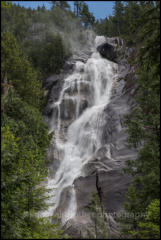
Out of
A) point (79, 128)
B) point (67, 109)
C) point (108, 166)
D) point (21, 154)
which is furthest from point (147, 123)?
point (67, 109)

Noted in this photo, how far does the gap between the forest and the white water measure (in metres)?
1.91

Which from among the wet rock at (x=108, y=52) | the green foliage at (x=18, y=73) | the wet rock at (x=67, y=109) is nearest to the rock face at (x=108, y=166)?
the wet rock at (x=67, y=109)

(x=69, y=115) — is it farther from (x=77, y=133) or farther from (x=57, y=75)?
(x=57, y=75)

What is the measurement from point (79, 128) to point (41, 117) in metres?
4.93

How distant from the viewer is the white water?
2177 cm

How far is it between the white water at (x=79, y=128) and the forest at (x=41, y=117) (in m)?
1.91

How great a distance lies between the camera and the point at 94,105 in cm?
3291

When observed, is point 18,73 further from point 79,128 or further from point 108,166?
point 108,166

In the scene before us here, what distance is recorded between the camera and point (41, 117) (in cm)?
2775

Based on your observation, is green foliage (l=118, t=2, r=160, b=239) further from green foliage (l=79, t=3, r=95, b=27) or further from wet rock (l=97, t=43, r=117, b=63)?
green foliage (l=79, t=3, r=95, b=27)

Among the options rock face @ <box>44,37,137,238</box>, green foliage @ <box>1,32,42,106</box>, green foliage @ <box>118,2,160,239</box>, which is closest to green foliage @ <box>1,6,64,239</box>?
green foliage @ <box>1,32,42,106</box>

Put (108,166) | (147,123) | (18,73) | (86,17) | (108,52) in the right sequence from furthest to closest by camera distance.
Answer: (86,17), (108,52), (18,73), (108,166), (147,123)

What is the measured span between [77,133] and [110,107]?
211 inches

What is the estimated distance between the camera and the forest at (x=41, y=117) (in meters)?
7.15
